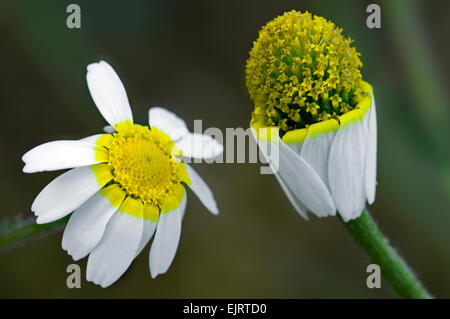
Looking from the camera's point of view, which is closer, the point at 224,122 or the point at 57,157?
the point at 57,157

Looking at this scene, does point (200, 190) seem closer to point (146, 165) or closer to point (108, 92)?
point (146, 165)

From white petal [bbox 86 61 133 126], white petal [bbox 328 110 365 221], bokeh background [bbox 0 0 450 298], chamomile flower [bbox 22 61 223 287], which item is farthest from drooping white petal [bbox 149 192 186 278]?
bokeh background [bbox 0 0 450 298]

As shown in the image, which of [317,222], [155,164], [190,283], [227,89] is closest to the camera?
[155,164]

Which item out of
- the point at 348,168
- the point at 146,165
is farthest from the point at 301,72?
the point at 146,165

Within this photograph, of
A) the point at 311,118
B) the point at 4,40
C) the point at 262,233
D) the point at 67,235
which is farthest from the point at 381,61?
the point at 67,235

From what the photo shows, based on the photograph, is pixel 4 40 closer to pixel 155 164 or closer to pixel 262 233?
pixel 262 233

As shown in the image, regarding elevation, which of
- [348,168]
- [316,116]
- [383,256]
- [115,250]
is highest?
[316,116]
